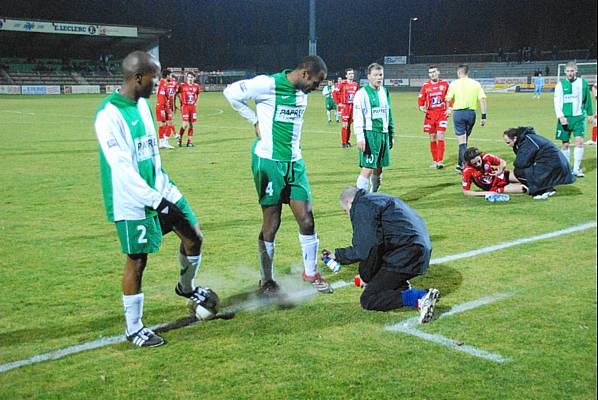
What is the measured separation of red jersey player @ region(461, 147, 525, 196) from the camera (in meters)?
9.68

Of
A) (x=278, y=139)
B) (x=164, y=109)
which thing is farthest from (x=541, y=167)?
(x=164, y=109)

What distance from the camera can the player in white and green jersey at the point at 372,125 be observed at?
8.70 meters

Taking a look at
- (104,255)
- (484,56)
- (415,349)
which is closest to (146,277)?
(104,255)

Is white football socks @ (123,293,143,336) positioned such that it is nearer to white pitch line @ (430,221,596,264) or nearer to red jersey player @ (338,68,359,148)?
white pitch line @ (430,221,596,264)

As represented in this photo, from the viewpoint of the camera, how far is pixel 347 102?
18344mm

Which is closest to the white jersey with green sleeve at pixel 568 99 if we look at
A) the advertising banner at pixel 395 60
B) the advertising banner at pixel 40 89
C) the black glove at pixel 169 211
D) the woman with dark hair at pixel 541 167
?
the woman with dark hair at pixel 541 167

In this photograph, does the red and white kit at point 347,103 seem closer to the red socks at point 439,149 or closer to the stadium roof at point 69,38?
the red socks at point 439,149

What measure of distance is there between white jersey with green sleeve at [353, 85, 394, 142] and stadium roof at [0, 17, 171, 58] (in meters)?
56.8

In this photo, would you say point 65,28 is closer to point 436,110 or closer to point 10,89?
point 10,89

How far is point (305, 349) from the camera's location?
4195mm

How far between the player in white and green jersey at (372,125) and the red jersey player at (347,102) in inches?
315

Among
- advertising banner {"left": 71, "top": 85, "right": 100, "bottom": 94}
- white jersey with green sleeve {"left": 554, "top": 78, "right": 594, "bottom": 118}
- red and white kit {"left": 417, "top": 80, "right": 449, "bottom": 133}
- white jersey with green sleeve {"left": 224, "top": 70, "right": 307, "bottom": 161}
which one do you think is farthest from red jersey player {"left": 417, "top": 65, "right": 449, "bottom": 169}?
advertising banner {"left": 71, "top": 85, "right": 100, "bottom": 94}

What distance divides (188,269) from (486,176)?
6528 millimetres

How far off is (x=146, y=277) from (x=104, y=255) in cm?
106
